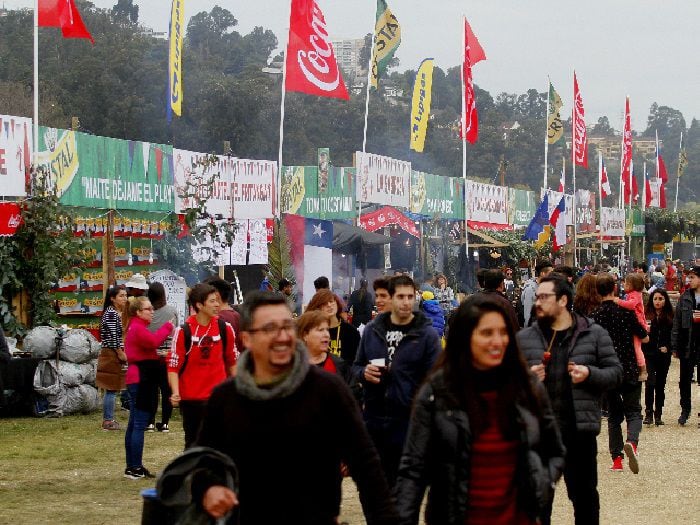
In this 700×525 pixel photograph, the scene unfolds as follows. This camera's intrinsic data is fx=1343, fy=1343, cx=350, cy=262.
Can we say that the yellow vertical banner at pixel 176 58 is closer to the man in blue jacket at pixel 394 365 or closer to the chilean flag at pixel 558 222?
the man in blue jacket at pixel 394 365

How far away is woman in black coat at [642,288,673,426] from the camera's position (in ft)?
48.5

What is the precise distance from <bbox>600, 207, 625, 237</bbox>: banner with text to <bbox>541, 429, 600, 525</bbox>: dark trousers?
41442 millimetres

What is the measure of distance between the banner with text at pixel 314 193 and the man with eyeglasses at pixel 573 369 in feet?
50.5

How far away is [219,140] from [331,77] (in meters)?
37.3

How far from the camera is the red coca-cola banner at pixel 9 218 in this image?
51.7ft

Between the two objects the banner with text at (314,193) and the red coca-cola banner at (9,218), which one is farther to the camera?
the banner with text at (314,193)

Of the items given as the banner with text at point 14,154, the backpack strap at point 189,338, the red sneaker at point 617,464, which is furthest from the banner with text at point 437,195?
the backpack strap at point 189,338

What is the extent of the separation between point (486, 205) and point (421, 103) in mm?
7267

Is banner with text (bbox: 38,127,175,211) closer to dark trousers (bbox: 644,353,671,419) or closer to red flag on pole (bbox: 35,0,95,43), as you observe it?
red flag on pole (bbox: 35,0,95,43)

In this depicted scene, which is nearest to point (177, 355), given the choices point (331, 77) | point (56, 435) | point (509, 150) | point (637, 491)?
point (637, 491)

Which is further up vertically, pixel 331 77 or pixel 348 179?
pixel 331 77

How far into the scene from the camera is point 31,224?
16125 millimetres

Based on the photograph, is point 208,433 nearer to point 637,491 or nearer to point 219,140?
point 637,491

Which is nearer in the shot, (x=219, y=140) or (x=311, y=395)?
(x=311, y=395)
